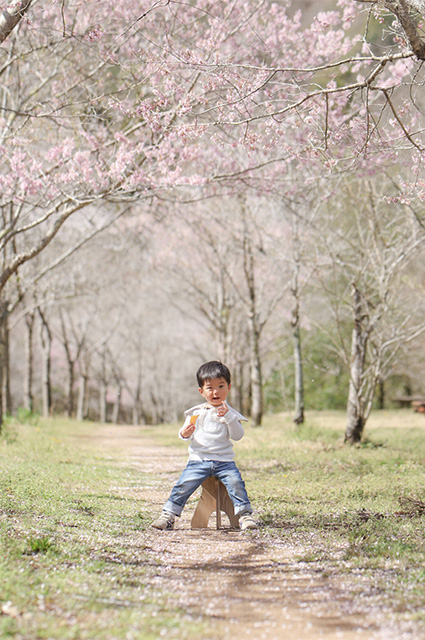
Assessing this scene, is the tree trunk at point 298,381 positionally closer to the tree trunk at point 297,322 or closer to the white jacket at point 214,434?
the tree trunk at point 297,322

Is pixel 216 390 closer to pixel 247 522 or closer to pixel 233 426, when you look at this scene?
pixel 233 426

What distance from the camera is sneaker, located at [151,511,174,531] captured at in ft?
15.5

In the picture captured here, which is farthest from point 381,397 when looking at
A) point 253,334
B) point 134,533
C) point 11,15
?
point 11,15

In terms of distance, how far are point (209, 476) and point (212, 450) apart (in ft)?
0.75

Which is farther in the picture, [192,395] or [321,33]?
[192,395]

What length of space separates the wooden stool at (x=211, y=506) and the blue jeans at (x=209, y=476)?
10 cm

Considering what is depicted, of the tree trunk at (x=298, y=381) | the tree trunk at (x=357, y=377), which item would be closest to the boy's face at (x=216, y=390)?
the tree trunk at (x=357, y=377)

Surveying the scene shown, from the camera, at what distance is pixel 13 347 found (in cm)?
3381

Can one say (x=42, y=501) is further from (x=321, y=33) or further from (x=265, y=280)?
(x=265, y=280)

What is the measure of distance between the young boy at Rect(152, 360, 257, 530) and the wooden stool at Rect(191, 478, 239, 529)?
0.08 metres

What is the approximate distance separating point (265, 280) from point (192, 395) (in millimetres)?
20454

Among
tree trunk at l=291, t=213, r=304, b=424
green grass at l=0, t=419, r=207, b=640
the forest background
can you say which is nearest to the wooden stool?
green grass at l=0, t=419, r=207, b=640

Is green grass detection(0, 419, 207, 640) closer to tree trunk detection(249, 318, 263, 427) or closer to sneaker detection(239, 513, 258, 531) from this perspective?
sneaker detection(239, 513, 258, 531)

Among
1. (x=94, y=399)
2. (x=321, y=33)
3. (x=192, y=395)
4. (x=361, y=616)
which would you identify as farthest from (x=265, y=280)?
(x=94, y=399)
